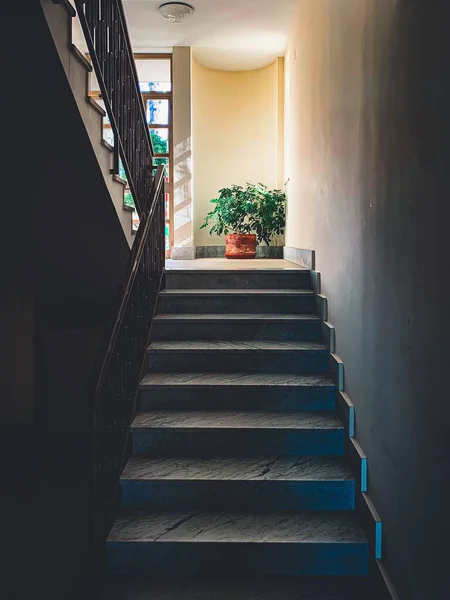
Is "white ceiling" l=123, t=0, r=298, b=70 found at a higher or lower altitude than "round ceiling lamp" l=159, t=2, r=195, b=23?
higher

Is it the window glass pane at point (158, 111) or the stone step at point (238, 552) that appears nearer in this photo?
the stone step at point (238, 552)

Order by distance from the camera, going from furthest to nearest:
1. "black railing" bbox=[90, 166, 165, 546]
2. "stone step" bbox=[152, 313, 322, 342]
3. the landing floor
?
the landing floor < "stone step" bbox=[152, 313, 322, 342] < "black railing" bbox=[90, 166, 165, 546]

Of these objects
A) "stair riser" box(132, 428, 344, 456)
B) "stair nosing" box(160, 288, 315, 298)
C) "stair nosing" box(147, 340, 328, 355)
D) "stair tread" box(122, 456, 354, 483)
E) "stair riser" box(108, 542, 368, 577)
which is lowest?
"stair riser" box(108, 542, 368, 577)

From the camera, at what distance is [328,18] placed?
3740mm

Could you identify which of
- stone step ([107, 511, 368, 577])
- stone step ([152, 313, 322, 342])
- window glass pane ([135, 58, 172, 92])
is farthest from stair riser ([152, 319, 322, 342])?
window glass pane ([135, 58, 172, 92])

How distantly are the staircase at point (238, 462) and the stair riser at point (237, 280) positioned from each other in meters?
0.05

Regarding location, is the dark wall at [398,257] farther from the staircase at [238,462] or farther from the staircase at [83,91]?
the staircase at [83,91]

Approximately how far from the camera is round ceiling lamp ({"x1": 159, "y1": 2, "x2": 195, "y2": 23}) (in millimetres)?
5988

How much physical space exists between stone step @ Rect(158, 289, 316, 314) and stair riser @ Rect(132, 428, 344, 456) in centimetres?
125

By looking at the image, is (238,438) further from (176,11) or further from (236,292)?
(176,11)

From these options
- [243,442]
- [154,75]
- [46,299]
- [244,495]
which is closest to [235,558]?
[244,495]

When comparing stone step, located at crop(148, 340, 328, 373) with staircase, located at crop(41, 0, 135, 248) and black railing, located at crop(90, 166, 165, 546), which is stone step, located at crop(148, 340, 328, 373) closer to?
black railing, located at crop(90, 166, 165, 546)

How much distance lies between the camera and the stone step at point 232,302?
13.5 feet

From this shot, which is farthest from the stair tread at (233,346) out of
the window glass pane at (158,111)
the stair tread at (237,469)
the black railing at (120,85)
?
the window glass pane at (158,111)
